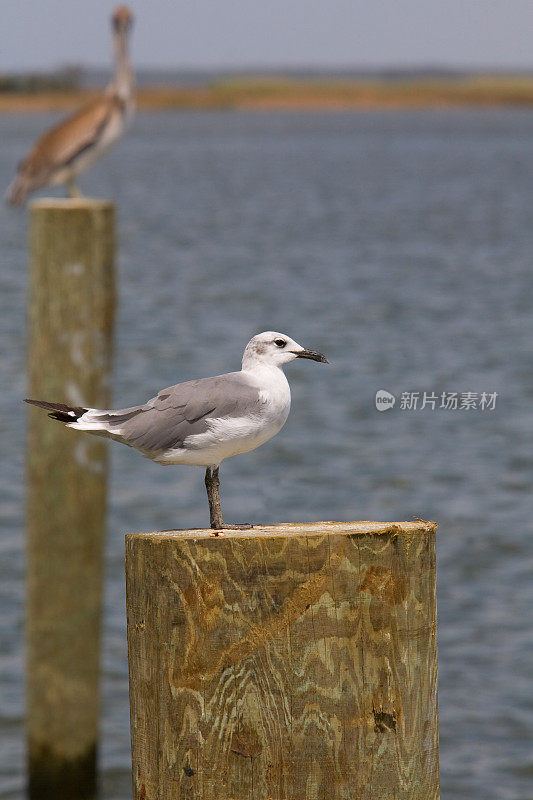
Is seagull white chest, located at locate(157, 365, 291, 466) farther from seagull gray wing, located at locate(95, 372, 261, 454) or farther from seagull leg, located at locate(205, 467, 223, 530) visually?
seagull leg, located at locate(205, 467, 223, 530)

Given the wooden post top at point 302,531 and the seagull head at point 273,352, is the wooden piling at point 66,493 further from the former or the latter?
the wooden post top at point 302,531

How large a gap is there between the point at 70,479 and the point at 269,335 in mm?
3613

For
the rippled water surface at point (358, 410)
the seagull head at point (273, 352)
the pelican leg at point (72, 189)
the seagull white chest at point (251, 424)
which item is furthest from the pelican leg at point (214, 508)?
the pelican leg at point (72, 189)

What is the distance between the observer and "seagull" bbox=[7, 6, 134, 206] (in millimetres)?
9117

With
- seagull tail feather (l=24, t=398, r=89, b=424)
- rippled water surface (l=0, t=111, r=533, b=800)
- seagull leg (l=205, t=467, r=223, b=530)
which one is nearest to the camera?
seagull tail feather (l=24, t=398, r=89, b=424)

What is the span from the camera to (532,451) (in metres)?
13.4

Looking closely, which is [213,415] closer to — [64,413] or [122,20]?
[64,413]

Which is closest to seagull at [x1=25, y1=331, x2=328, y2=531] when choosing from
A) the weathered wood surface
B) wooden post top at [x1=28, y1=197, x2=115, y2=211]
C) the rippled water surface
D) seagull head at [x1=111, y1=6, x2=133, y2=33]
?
the weathered wood surface

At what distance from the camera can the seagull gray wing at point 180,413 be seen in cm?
327

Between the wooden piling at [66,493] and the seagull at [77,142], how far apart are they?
2295 millimetres

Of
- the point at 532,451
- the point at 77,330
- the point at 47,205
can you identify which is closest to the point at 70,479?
the point at 77,330

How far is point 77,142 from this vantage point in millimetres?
9188

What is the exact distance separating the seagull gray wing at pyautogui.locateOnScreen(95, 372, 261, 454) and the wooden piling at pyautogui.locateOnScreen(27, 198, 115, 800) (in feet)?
10.0

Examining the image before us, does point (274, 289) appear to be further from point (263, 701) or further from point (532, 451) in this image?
point (263, 701)
